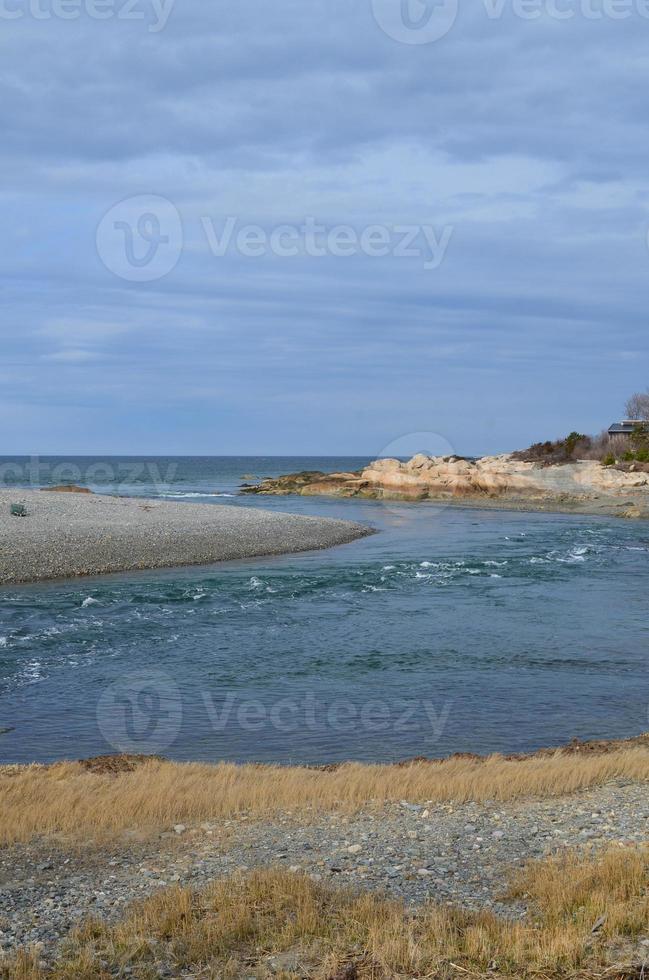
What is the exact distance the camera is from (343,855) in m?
8.67

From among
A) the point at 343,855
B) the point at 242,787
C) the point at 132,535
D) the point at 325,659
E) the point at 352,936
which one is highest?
the point at 132,535

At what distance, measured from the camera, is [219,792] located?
10.8m

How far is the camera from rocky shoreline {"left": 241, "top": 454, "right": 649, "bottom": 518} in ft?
231

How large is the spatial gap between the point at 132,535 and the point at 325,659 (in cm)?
2006

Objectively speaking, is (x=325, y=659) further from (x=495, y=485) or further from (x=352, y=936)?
(x=495, y=485)

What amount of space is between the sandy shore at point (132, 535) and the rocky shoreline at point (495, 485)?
82.4 feet

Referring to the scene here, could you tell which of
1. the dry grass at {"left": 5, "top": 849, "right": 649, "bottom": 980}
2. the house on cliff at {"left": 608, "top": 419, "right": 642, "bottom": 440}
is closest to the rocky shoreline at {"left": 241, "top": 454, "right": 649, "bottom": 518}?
the house on cliff at {"left": 608, "top": 419, "right": 642, "bottom": 440}

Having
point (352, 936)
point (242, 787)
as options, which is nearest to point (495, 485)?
point (242, 787)

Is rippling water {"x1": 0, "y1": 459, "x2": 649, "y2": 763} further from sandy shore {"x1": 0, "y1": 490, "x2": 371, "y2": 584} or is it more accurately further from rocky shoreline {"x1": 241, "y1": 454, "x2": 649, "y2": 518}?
rocky shoreline {"x1": 241, "y1": 454, "x2": 649, "y2": 518}

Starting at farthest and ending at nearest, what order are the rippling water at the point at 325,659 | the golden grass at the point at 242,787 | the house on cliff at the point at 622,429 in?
the house on cliff at the point at 622,429
the rippling water at the point at 325,659
the golden grass at the point at 242,787

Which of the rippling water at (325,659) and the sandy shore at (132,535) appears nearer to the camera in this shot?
the rippling water at (325,659)

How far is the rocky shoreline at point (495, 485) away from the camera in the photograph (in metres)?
70.5

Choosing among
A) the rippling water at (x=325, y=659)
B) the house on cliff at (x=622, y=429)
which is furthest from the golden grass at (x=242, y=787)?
the house on cliff at (x=622, y=429)

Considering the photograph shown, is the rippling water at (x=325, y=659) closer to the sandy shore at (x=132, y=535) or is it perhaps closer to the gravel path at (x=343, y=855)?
the sandy shore at (x=132, y=535)
